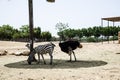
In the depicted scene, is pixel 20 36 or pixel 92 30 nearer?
pixel 92 30

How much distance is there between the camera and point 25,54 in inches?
761

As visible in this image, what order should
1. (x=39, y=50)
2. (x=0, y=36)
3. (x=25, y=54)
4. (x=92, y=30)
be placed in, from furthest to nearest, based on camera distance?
(x=0, y=36) → (x=92, y=30) → (x=25, y=54) → (x=39, y=50)

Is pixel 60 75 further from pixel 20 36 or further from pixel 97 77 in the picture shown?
pixel 20 36

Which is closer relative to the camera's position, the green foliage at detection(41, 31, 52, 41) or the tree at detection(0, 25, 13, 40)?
the tree at detection(0, 25, 13, 40)

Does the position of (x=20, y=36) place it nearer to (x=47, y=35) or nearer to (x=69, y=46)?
(x=47, y=35)

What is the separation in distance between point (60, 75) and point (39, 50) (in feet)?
14.1

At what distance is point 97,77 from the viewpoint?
9.09m

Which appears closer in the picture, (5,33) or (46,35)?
(5,33)

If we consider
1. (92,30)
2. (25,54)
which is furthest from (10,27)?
(25,54)

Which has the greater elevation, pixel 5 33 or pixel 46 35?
pixel 5 33

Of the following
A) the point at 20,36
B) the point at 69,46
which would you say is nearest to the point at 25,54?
the point at 69,46

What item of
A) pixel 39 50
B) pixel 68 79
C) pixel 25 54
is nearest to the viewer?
pixel 68 79

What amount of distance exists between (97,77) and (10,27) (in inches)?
3783

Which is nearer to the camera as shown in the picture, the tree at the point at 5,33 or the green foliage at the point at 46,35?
the tree at the point at 5,33
